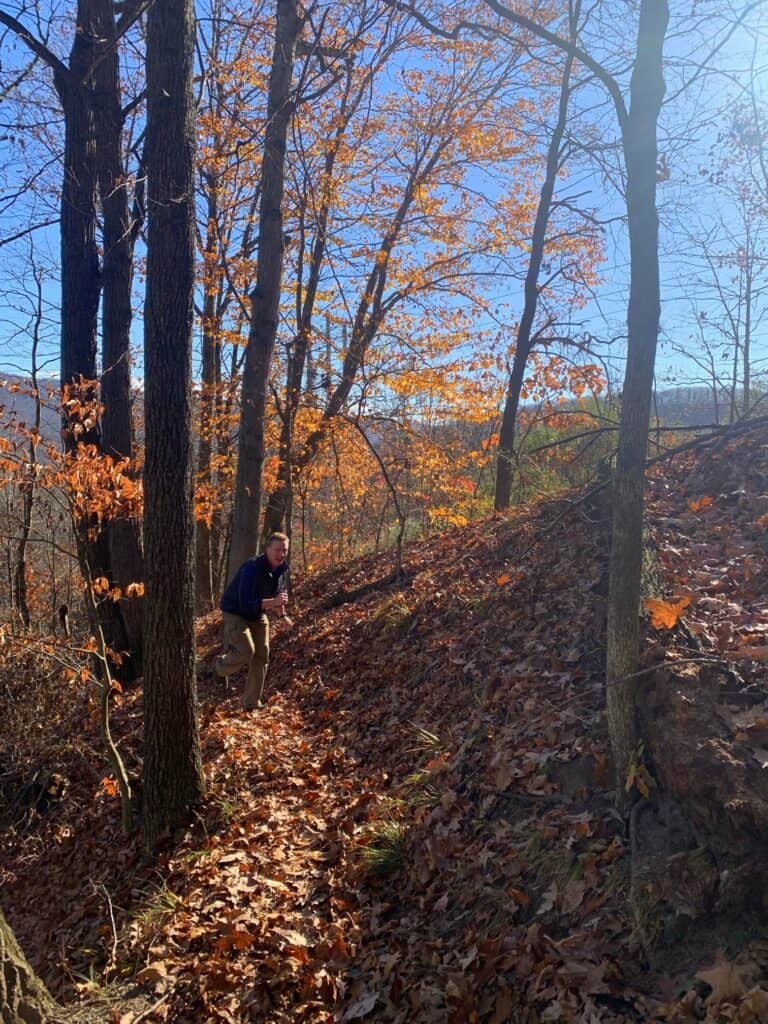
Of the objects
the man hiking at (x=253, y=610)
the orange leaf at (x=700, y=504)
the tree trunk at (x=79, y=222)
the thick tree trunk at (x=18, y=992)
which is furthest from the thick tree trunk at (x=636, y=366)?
the tree trunk at (x=79, y=222)

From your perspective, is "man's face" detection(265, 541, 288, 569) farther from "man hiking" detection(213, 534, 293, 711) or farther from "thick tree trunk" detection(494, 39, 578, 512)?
"thick tree trunk" detection(494, 39, 578, 512)

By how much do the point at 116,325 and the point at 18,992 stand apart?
7.67 meters

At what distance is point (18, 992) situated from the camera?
11.0 ft

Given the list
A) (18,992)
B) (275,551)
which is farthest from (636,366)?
(18,992)

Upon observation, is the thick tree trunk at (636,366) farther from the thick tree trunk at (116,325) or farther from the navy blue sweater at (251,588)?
the thick tree trunk at (116,325)

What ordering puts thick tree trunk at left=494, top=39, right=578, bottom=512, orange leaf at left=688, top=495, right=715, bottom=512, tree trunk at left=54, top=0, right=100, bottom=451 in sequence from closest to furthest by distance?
1. orange leaf at left=688, top=495, right=715, bottom=512
2. tree trunk at left=54, top=0, right=100, bottom=451
3. thick tree trunk at left=494, top=39, right=578, bottom=512

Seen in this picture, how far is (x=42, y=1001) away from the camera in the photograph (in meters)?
3.50

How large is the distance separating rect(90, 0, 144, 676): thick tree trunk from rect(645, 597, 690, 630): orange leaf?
6.68m

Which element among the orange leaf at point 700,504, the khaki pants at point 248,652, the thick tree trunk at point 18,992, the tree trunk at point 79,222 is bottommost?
the thick tree trunk at point 18,992

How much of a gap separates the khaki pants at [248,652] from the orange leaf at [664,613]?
464 cm

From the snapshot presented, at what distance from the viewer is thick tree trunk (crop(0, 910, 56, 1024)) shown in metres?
3.27

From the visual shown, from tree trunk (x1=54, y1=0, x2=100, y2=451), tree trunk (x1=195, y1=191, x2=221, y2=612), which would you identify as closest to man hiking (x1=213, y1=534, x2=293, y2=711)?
tree trunk (x1=54, y1=0, x2=100, y2=451)

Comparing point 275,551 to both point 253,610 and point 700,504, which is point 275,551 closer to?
point 253,610

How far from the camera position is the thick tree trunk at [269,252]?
9.27 m
